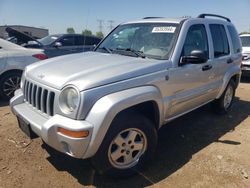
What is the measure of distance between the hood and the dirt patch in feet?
3.65

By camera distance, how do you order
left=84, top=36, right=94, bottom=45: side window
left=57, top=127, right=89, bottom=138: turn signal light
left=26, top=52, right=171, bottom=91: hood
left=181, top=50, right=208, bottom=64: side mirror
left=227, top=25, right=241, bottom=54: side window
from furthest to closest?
left=84, top=36, right=94, bottom=45: side window < left=227, top=25, right=241, bottom=54: side window < left=181, top=50, right=208, bottom=64: side mirror < left=26, top=52, right=171, bottom=91: hood < left=57, top=127, right=89, bottom=138: turn signal light

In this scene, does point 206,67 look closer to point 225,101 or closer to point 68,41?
point 225,101

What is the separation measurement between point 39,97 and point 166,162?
1.83m

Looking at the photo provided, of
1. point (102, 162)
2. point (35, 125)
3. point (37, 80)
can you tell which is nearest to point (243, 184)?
point (102, 162)

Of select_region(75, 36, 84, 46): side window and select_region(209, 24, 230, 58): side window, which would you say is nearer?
select_region(209, 24, 230, 58): side window

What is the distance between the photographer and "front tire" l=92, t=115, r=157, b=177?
9.46 ft

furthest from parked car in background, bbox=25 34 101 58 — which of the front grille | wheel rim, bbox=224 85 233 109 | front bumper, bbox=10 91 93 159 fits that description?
front bumper, bbox=10 91 93 159

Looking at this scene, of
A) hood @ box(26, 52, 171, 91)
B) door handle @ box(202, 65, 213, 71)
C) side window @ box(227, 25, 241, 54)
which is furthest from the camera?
side window @ box(227, 25, 241, 54)

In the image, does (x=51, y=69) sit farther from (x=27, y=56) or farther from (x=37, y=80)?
(x=27, y=56)

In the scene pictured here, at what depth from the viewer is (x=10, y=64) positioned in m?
6.04

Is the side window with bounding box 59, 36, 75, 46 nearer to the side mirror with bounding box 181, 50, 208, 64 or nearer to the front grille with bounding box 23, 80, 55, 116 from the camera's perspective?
the front grille with bounding box 23, 80, 55, 116

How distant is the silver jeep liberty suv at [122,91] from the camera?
2.68 meters

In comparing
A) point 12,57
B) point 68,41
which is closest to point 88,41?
point 68,41

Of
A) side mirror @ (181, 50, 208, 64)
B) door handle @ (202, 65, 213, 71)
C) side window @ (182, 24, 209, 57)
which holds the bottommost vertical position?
door handle @ (202, 65, 213, 71)
